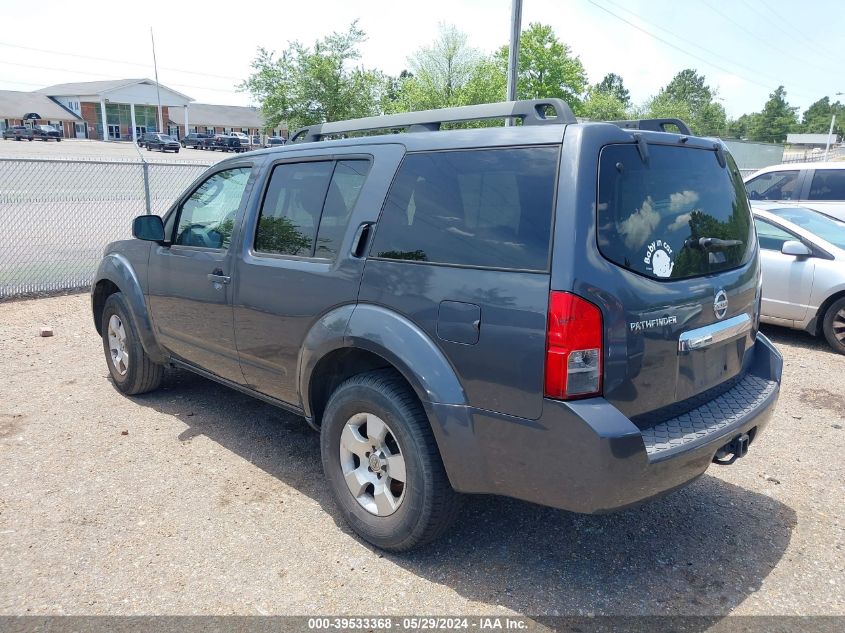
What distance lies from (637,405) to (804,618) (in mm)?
1216

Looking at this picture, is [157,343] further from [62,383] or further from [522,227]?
[522,227]

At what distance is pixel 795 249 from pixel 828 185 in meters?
3.78

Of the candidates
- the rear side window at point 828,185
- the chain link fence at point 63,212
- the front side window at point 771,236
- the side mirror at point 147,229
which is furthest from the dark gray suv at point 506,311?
the rear side window at point 828,185

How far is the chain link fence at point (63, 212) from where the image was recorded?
8555 millimetres

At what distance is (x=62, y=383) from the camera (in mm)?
5523

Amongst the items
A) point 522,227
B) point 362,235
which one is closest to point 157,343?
point 362,235

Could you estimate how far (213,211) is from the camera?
428 cm

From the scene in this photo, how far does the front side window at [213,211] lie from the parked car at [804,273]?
557cm

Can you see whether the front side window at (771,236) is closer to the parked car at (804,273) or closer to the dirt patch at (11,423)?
the parked car at (804,273)

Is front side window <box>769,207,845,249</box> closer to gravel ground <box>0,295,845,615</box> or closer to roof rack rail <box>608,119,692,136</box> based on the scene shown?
gravel ground <box>0,295,845,615</box>

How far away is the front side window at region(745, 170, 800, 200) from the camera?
1017 centimetres

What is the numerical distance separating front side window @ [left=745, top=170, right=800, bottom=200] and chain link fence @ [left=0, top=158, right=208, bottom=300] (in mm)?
9037

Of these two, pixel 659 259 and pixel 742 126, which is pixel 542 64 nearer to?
pixel 659 259

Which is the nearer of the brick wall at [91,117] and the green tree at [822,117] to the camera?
the brick wall at [91,117]
